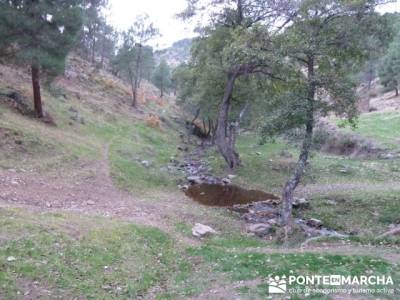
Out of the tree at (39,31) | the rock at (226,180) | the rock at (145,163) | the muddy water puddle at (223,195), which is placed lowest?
the muddy water puddle at (223,195)

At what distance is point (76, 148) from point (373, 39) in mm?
18899

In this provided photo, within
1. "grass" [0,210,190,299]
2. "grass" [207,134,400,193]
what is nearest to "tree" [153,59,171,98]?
"grass" [207,134,400,193]

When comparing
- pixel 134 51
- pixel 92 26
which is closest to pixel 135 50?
pixel 134 51

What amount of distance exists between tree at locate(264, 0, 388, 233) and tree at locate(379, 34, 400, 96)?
50.1 meters

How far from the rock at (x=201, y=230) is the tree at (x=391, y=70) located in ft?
181

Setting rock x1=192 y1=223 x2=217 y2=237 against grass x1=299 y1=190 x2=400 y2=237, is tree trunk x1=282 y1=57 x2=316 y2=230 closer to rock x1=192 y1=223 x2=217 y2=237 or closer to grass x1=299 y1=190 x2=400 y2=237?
grass x1=299 y1=190 x2=400 y2=237

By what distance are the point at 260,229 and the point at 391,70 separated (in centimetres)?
6295

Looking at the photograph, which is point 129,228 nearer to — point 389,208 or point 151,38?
point 389,208

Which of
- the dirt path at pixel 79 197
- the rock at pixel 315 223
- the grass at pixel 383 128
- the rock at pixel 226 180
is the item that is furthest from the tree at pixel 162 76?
the rock at pixel 315 223

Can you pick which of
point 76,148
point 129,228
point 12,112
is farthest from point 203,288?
point 12,112

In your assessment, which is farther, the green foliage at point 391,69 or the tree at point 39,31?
the green foliage at point 391,69

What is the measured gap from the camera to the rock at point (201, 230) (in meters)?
14.6

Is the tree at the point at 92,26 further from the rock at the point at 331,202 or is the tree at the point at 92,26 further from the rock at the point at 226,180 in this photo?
the rock at the point at 331,202

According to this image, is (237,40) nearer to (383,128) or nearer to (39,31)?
(39,31)
